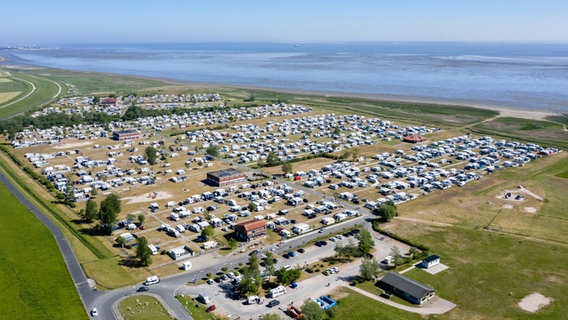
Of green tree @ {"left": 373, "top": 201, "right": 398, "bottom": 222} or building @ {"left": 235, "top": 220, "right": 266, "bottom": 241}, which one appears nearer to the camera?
building @ {"left": 235, "top": 220, "right": 266, "bottom": 241}

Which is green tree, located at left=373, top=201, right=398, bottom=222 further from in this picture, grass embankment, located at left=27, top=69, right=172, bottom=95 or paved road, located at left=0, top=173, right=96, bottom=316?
grass embankment, located at left=27, top=69, right=172, bottom=95

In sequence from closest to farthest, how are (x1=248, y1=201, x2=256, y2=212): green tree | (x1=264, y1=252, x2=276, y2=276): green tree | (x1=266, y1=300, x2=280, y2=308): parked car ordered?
(x1=266, y1=300, x2=280, y2=308): parked car → (x1=264, y1=252, x2=276, y2=276): green tree → (x1=248, y1=201, x2=256, y2=212): green tree

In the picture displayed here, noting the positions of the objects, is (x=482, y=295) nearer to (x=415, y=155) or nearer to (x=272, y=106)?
(x=415, y=155)

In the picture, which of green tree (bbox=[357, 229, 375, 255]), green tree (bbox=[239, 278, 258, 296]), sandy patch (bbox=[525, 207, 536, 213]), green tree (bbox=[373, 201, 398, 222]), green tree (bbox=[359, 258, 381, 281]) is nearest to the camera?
green tree (bbox=[239, 278, 258, 296])

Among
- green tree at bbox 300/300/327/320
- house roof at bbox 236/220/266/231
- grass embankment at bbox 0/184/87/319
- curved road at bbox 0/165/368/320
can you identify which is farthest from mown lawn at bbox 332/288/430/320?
grass embankment at bbox 0/184/87/319

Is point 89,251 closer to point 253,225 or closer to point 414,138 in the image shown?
point 253,225
